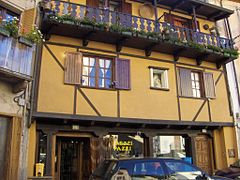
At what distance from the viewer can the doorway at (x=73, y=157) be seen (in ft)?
36.0

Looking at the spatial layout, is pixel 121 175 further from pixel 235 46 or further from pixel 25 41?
pixel 235 46

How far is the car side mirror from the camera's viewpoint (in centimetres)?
634

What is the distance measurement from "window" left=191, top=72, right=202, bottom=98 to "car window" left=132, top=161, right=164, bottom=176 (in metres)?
6.78

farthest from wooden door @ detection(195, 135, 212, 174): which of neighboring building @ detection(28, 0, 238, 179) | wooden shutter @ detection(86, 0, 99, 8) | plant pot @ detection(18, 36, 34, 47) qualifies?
plant pot @ detection(18, 36, 34, 47)

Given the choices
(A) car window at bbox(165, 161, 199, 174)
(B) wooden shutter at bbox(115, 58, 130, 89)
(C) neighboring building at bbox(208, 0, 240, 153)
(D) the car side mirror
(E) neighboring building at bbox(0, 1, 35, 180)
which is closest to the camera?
(D) the car side mirror

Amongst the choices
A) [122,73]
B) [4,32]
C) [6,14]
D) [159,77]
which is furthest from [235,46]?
[4,32]

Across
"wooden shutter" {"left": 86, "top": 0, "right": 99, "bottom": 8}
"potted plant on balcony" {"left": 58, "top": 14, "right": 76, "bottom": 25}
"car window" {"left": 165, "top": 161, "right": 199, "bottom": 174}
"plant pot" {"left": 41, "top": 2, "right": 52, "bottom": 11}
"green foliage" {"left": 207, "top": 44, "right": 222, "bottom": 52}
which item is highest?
"wooden shutter" {"left": 86, "top": 0, "right": 99, "bottom": 8}

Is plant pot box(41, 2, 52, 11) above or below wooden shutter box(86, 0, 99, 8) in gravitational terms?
below

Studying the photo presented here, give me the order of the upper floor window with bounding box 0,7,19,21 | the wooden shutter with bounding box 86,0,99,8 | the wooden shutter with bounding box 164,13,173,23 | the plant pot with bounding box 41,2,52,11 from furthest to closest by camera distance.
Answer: the wooden shutter with bounding box 164,13,173,23 → the wooden shutter with bounding box 86,0,99,8 → the plant pot with bounding box 41,2,52,11 → the upper floor window with bounding box 0,7,19,21

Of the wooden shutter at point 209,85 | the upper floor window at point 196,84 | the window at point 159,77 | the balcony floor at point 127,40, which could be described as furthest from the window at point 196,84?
the window at point 159,77

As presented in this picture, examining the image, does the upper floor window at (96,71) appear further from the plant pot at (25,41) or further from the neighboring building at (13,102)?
the plant pot at (25,41)

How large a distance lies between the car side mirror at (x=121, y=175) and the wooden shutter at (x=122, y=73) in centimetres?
505

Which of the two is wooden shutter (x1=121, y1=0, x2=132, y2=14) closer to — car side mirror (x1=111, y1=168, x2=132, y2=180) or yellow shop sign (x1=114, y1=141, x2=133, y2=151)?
yellow shop sign (x1=114, y1=141, x2=133, y2=151)

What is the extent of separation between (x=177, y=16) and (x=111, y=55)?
4.99 m
